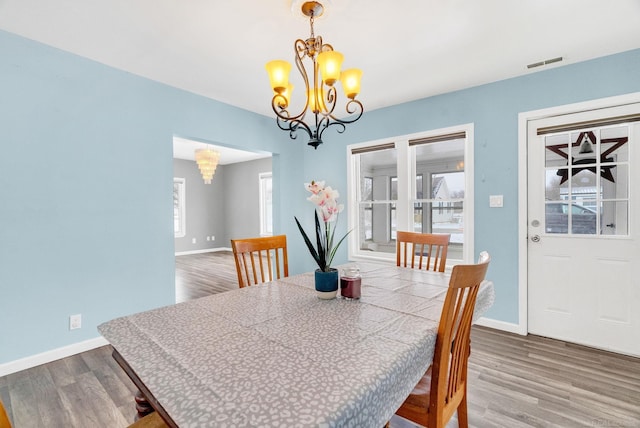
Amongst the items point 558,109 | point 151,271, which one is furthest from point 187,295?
point 558,109

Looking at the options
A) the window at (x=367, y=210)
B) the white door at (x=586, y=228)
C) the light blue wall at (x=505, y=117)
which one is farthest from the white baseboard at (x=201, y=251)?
the white door at (x=586, y=228)

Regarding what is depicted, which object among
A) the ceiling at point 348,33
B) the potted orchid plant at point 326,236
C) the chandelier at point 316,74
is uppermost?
the ceiling at point 348,33

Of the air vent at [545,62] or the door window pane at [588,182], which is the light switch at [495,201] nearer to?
the door window pane at [588,182]

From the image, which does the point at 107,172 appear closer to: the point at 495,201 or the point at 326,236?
the point at 326,236

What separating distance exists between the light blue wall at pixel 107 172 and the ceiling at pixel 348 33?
0.19 m

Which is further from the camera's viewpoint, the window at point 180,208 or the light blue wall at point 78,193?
the window at point 180,208

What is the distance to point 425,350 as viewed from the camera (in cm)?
100

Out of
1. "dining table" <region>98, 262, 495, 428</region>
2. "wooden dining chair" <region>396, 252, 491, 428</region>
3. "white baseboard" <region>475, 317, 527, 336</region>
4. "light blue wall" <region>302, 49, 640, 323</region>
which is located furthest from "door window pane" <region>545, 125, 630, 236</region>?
"wooden dining chair" <region>396, 252, 491, 428</region>

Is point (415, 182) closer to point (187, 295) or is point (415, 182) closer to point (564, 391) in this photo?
point (564, 391)

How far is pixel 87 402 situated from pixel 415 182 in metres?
3.39

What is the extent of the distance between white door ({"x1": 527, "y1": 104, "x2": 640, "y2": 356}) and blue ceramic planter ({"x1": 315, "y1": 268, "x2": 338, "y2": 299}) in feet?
7.54

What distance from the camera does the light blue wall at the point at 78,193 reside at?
85.0 inches

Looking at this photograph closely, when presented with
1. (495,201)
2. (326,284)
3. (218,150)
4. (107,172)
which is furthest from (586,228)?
(218,150)

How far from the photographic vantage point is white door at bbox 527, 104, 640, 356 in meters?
2.36
